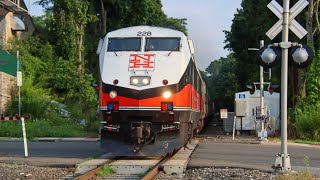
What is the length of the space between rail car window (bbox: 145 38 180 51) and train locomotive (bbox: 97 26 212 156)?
51 mm

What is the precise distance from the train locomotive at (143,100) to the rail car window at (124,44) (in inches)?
3.7

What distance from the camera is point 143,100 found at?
14367 millimetres

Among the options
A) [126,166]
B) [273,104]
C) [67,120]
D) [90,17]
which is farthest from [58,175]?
[90,17]

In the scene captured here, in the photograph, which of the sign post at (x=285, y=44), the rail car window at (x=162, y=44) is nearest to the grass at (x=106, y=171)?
the sign post at (x=285, y=44)

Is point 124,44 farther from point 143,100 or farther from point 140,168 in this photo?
point 140,168

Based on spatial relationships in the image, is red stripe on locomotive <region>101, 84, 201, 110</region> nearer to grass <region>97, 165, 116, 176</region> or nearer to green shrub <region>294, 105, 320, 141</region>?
grass <region>97, 165, 116, 176</region>

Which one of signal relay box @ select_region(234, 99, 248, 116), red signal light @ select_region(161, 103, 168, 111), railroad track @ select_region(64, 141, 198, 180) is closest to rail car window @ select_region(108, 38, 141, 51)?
red signal light @ select_region(161, 103, 168, 111)

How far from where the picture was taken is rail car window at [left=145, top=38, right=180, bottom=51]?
50.1ft

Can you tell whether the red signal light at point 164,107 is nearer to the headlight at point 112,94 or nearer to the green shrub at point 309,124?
the headlight at point 112,94

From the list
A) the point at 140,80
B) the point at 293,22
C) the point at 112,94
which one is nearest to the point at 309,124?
the point at 140,80

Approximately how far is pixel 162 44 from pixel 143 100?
1988mm

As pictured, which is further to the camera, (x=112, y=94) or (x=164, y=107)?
(x=112, y=94)

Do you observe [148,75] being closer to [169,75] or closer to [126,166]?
[169,75]

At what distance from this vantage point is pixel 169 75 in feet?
48.0
